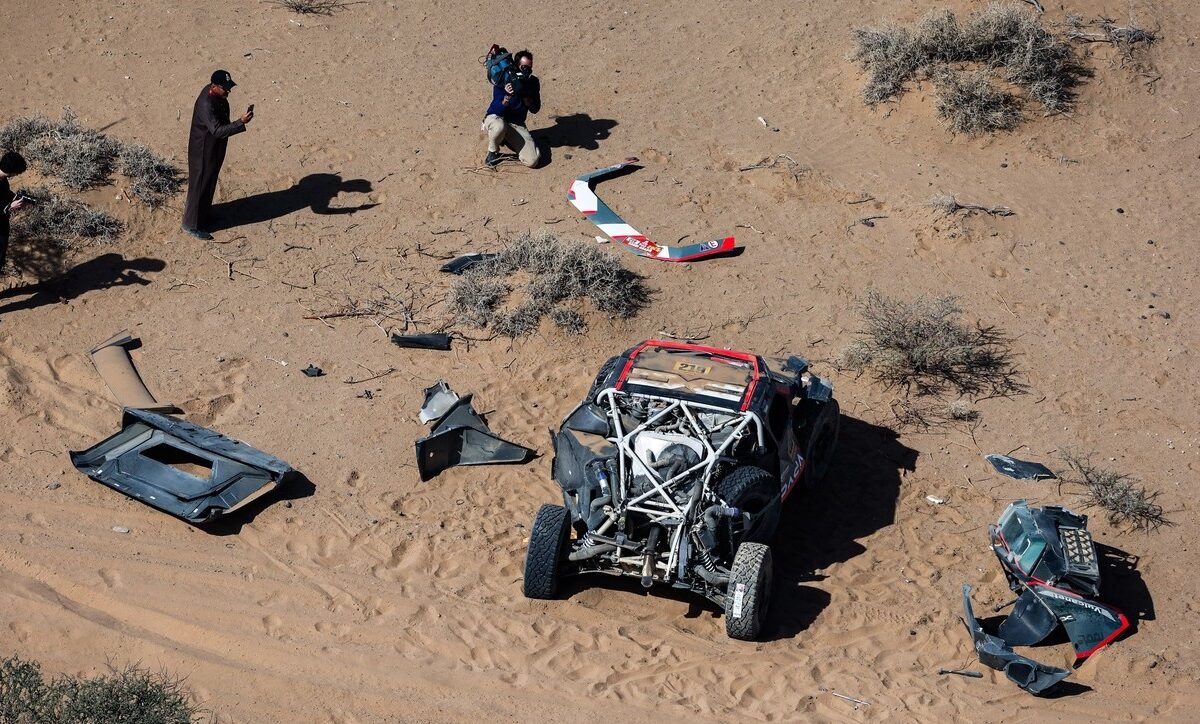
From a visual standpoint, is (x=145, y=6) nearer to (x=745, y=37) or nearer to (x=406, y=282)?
(x=406, y=282)

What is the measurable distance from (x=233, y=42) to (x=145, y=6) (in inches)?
60.0

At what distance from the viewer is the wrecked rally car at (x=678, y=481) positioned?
906 centimetres

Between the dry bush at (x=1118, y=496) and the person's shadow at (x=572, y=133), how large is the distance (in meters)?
7.31

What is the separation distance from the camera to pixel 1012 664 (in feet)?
29.6

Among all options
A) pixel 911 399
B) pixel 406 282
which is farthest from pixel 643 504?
pixel 406 282

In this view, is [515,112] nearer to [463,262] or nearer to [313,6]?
[463,262]

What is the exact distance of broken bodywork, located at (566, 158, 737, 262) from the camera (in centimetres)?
1384

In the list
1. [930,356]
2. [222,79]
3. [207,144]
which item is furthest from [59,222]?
[930,356]

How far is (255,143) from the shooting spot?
50.3 feet

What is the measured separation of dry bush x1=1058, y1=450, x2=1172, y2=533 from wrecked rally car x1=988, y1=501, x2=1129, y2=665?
1043 millimetres

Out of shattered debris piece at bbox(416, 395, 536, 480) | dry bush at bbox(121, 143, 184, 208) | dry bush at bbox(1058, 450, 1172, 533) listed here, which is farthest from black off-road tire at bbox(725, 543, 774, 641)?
dry bush at bbox(121, 143, 184, 208)

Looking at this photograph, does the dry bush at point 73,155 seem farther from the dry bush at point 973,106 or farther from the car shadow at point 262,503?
the dry bush at point 973,106

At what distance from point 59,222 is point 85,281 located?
85 cm

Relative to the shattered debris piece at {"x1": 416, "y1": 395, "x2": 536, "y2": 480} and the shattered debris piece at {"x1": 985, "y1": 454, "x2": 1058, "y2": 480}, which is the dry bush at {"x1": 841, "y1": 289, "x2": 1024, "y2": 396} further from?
the shattered debris piece at {"x1": 416, "y1": 395, "x2": 536, "y2": 480}
